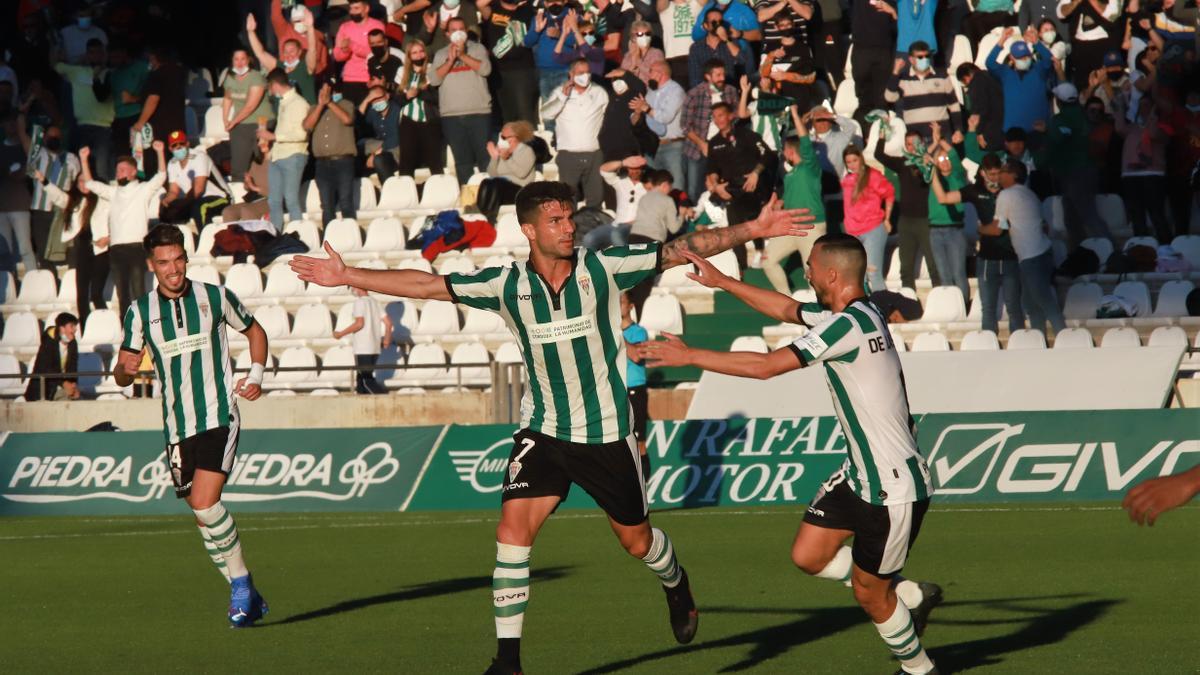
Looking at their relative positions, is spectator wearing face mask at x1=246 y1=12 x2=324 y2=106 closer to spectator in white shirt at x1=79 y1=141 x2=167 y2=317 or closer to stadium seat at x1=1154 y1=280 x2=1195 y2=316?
spectator in white shirt at x1=79 y1=141 x2=167 y2=317

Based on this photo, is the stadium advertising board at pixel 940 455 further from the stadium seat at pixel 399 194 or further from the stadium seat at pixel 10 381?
the stadium seat at pixel 10 381

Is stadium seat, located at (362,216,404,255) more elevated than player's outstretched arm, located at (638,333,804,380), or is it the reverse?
player's outstretched arm, located at (638,333,804,380)

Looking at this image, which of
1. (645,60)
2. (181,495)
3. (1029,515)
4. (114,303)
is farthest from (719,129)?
(181,495)

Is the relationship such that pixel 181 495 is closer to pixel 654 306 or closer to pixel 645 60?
pixel 654 306

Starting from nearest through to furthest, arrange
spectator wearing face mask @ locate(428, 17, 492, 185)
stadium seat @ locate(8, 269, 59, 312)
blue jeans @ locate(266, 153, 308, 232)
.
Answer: spectator wearing face mask @ locate(428, 17, 492, 185), blue jeans @ locate(266, 153, 308, 232), stadium seat @ locate(8, 269, 59, 312)

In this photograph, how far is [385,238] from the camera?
81.0 feet

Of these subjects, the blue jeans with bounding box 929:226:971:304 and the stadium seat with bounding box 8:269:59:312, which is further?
the stadium seat with bounding box 8:269:59:312

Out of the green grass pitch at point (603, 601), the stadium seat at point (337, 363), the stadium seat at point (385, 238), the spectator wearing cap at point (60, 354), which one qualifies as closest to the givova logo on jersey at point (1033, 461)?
the green grass pitch at point (603, 601)

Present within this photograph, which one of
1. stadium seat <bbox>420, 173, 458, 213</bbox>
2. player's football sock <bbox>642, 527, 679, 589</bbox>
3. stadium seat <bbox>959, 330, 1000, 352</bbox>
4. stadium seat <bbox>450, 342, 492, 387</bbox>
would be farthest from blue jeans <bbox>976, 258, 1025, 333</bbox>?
player's football sock <bbox>642, 527, 679, 589</bbox>

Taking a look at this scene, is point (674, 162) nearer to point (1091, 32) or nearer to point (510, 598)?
point (1091, 32)

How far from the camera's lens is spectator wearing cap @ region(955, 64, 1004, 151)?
21.7 metres

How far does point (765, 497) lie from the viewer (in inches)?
714

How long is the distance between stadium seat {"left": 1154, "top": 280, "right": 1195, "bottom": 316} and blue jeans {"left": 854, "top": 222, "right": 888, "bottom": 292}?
124 inches

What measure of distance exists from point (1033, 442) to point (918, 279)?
190 inches
